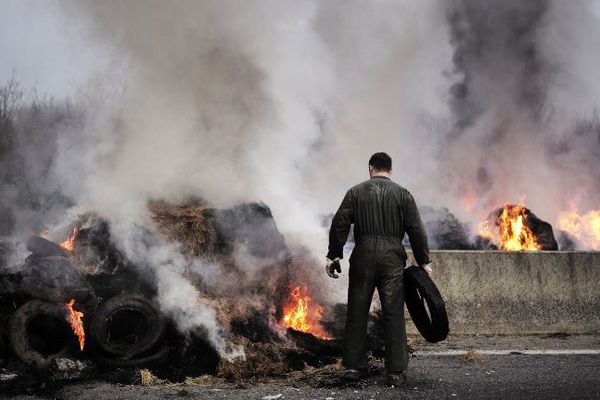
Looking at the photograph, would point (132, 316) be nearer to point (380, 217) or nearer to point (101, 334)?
point (101, 334)

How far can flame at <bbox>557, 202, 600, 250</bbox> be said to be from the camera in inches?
450

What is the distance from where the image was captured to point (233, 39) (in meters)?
8.63

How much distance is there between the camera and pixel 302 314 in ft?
21.0

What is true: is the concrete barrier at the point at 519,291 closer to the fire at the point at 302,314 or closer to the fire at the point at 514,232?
the fire at the point at 514,232

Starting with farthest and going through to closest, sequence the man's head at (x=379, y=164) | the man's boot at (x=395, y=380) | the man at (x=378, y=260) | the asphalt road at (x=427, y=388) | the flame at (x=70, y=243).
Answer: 1. the flame at (x=70, y=243)
2. the man's head at (x=379, y=164)
3. the man at (x=378, y=260)
4. the man's boot at (x=395, y=380)
5. the asphalt road at (x=427, y=388)

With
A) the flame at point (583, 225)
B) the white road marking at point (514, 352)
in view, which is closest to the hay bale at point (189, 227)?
the white road marking at point (514, 352)

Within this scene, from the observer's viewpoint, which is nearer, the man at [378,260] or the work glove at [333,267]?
the man at [378,260]

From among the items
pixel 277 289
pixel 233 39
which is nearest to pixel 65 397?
pixel 277 289

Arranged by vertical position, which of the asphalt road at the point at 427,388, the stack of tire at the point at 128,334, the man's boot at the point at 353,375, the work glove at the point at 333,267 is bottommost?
the asphalt road at the point at 427,388

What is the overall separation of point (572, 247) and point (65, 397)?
34.6 feet

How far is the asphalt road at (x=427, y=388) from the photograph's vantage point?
4203mm

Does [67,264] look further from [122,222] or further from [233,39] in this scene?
[233,39]

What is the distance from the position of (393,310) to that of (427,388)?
697 mm

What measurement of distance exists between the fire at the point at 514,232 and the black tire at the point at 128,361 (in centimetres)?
641
